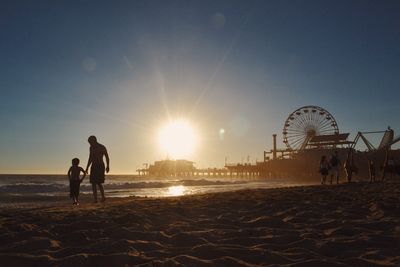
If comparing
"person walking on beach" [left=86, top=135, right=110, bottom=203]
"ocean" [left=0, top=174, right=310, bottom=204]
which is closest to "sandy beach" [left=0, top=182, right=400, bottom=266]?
"person walking on beach" [left=86, top=135, right=110, bottom=203]

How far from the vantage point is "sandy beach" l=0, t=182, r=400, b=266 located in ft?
11.8

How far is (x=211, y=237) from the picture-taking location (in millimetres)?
4582

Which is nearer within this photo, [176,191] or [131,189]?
[176,191]

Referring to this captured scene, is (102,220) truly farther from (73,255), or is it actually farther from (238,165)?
→ (238,165)

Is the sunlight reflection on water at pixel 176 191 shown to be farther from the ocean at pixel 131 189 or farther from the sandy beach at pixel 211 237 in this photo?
the sandy beach at pixel 211 237

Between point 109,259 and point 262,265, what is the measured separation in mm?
1561

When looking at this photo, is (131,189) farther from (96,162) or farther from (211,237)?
(211,237)

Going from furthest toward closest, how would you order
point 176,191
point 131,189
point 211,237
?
point 131,189, point 176,191, point 211,237

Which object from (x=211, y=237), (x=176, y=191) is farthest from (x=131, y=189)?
(x=211, y=237)

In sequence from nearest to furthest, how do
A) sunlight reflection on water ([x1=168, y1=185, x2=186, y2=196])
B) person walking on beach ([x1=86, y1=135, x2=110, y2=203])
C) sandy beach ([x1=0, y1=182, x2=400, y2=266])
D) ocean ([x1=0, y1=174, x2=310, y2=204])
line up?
sandy beach ([x1=0, y1=182, x2=400, y2=266]) < person walking on beach ([x1=86, y1=135, x2=110, y2=203]) < sunlight reflection on water ([x1=168, y1=185, x2=186, y2=196]) < ocean ([x1=0, y1=174, x2=310, y2=204])

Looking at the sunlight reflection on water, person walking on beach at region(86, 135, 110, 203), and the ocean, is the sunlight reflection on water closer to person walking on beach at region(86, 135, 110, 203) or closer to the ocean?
the ocean

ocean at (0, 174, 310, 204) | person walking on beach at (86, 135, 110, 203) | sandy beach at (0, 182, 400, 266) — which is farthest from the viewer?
ocean at (0, 174, 310, 204)

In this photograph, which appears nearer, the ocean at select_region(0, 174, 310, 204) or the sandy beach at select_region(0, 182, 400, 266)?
the sandy beach at select_region(0, 182, 400, 266)

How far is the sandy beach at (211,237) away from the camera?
3582 mm
